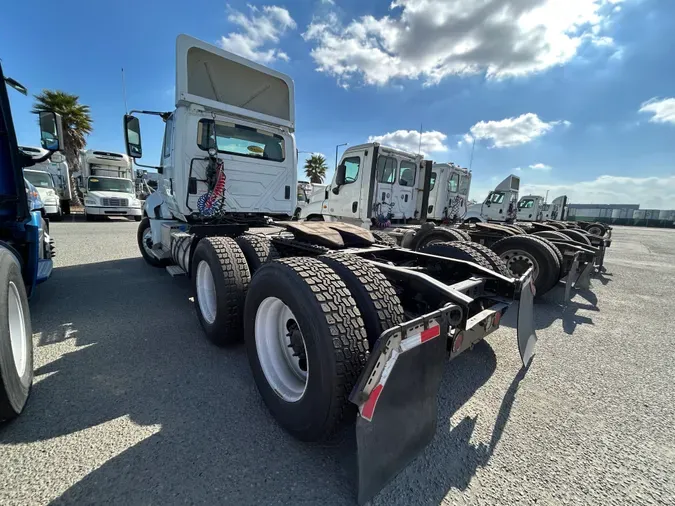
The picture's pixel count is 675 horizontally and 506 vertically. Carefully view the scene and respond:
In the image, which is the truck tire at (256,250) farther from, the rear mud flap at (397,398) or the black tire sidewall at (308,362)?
the rear mud flap at (397,398)

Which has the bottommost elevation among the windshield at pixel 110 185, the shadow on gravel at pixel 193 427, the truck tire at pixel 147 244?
the shadow on gravel at pixel 193 427

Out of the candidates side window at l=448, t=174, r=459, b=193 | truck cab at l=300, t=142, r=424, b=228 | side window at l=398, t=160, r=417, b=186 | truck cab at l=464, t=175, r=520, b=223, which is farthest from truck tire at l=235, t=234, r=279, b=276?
truck cab at l=464, t=175, r=520, b=223

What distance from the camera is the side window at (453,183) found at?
39.0 ft

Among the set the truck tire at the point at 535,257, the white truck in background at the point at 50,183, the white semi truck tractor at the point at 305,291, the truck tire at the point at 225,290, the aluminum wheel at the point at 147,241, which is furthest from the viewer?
the white truck in background at the point at 50,183

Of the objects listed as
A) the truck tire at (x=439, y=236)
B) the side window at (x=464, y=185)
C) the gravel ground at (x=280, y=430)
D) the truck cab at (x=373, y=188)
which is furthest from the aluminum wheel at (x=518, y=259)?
the side window at (x=464, y=185)

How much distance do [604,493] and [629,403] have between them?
47.8 inches

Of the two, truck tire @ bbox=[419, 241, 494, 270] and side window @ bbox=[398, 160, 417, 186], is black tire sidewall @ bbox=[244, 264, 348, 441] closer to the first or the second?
truck tire @ bbox=[419, 241, 494, 270]

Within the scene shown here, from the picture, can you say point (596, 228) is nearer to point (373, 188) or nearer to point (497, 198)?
point (497, 198)

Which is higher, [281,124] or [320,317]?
[281,124]

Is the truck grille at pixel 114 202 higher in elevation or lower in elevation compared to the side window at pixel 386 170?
lower

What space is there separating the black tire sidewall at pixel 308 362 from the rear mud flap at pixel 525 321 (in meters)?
1.64

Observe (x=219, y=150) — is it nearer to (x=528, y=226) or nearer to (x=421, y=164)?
(x=421, y=164)

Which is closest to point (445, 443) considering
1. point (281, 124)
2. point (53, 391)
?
point (53, 391)

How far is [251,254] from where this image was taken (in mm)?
3348
